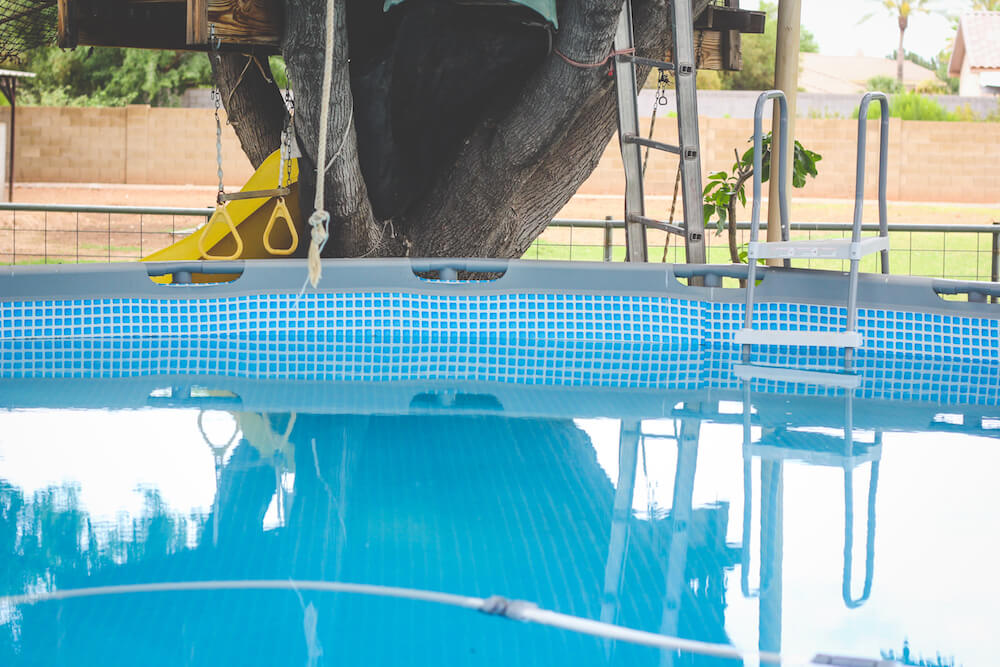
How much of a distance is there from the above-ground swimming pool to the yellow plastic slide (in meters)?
0.68

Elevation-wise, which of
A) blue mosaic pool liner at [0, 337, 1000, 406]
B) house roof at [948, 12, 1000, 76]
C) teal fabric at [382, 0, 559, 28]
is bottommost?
blue mosaic pool liner at [0, 337, 1000, 406]

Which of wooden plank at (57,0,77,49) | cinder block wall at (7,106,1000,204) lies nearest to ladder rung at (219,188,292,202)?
wooden plank at (57,0,77,49)

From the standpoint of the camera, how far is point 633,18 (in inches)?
206

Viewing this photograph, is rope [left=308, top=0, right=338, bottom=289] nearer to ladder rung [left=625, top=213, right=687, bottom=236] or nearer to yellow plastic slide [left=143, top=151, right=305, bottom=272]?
yellow plastic slide [left=143, top=151, right=305, bottom=272]

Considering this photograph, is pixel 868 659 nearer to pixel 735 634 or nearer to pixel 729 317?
pixel 735 634

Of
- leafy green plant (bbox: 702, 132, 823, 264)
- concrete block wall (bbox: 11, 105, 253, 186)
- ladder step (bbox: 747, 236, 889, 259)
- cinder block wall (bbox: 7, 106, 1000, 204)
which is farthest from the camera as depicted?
concrete block wall (bbox: 11, 105, 253, 186)

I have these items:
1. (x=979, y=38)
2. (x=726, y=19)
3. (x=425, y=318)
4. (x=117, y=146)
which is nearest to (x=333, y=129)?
(x=425, y=318)

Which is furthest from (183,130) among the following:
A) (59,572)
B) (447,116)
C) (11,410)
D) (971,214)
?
(59,572)

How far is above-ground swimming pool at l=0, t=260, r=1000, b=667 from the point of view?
5.82ft

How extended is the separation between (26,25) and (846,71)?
51729 millimetres

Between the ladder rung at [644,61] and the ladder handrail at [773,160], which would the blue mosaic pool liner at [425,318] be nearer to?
the ladder handrail at [773,160]

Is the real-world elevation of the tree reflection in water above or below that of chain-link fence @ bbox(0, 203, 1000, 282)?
below

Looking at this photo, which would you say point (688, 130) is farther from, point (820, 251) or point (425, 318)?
point (425, 318)

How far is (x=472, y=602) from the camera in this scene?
1.83 metres
